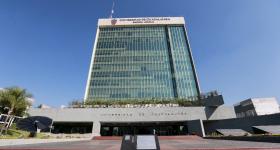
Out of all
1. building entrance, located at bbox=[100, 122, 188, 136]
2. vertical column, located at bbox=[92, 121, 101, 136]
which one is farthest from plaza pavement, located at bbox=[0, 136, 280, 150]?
building entrance, located at bbox=[100, 122, 188, 136]

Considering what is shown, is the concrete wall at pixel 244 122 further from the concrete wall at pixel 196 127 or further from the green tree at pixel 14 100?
the green tree at pixel 14 100

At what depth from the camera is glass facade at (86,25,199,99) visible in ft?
197

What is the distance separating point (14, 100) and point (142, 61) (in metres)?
45.5

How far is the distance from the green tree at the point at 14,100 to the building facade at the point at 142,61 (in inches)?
1227

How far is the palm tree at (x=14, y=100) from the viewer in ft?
89.7

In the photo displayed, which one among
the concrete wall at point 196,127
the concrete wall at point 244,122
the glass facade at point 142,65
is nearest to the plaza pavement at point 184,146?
the concrete wall at point 244,122

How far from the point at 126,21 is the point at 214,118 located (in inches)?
2168

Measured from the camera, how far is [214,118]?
42.8 m

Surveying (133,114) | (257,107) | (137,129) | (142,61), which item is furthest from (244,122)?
(257,107)

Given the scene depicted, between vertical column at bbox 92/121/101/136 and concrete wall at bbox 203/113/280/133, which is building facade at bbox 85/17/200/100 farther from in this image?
vertical column at bbox 92/121/101/136

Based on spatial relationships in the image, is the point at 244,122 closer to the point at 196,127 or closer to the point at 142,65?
the point at 196,127

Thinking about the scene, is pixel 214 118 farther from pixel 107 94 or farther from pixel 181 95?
pixel 107 94

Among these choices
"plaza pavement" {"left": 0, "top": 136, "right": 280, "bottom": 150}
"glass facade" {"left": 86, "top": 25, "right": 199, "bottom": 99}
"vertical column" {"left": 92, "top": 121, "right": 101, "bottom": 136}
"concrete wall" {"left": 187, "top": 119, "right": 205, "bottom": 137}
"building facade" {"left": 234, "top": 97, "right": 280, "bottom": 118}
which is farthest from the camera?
"building facade" {"left": 234, "top": 97, "right": 280, "bottom": 118}

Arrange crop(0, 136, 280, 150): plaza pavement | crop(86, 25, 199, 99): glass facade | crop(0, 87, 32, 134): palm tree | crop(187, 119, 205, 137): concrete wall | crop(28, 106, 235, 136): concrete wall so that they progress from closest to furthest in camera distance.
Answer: crop(0, 136, 280, 150): plaza pavement → crop(0, 87, 32, 134): palm tree → crop(187, 119, 205, 137): concrete wall → crop(28, 106, 235, 136): concrete wall → crop(86, 25, 199, 99): glass facade
